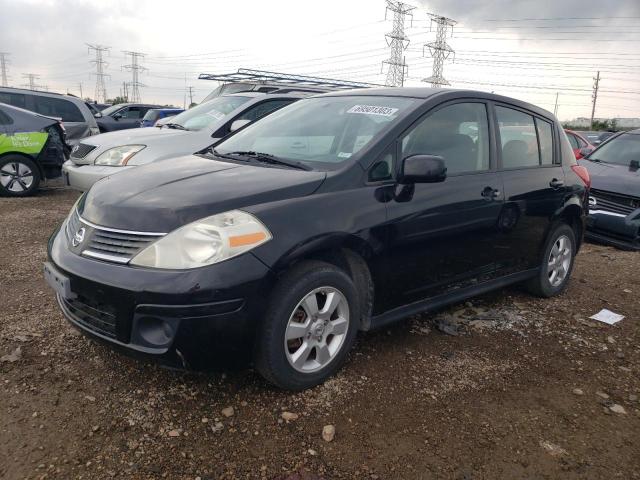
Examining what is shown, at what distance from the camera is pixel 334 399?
9.00 feet

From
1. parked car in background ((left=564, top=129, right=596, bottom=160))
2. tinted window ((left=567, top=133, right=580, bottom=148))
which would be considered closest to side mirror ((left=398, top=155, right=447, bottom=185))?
parked car in background ((left=564, top=129, right=596, bottom=160))

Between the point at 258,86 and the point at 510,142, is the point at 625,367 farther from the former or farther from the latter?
the point at 258,86

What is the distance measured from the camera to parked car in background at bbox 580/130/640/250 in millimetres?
6453

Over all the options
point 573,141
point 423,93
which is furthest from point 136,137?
point 573,141

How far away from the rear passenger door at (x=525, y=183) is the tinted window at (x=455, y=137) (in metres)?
0.19

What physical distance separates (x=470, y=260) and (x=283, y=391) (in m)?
1.60

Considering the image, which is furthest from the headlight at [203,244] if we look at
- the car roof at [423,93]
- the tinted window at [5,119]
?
the tinted window at [5,119]

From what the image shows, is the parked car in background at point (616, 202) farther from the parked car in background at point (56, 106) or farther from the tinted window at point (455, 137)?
the parked car in background at point (56, 106)

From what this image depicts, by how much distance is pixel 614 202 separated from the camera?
6656mm

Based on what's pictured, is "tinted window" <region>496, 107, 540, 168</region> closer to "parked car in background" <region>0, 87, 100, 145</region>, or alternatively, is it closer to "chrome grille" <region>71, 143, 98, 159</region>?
"chrome grille" <region>71, 143, 98, 159</region>

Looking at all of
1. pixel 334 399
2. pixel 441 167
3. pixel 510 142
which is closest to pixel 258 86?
pixel 510 142

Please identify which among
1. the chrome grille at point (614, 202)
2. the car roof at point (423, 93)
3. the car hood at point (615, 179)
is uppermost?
the car roof at point (423, 93)

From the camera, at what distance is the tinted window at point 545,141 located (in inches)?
169

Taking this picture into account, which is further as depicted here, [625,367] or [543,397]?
[625,367]
